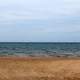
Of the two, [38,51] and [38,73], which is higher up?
[38,51]

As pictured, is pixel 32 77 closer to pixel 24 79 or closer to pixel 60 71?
pixel 24 79

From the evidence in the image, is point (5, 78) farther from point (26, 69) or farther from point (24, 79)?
point (26, 69)

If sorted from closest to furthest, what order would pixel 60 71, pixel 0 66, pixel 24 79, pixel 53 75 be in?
pixel 24 79, pixel 53 75, pixel 60 71, pixel 0 66

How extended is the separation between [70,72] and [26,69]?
3.54m

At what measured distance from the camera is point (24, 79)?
2138 cm

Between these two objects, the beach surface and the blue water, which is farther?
the blue water

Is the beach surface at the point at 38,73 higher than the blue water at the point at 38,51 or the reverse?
the reverse

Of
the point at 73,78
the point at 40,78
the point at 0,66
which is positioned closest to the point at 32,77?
the point at 40,78

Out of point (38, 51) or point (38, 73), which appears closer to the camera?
point (38, 73)

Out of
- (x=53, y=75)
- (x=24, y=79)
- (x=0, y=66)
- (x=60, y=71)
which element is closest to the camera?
(x=24, y=79)

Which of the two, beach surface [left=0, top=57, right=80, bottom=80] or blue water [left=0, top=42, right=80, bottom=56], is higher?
blue water [left=0, top=42, right=80, bottom=56]

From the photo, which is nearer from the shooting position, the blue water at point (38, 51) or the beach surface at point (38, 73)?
the beach surface at point (38, 73)

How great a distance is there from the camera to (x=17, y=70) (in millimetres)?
24594

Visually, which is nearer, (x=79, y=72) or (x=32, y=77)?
(x=32, y=77)
